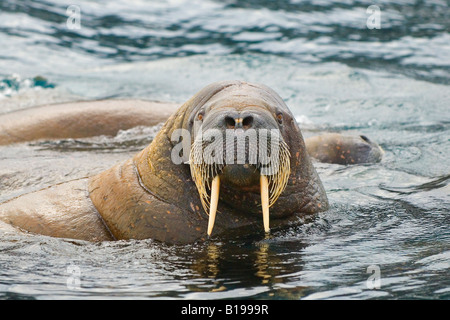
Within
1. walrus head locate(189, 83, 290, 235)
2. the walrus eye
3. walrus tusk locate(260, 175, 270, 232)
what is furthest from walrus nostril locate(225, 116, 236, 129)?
the walrus eye

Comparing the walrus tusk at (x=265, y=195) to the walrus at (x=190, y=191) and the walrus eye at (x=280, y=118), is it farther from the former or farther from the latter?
the walrus eye at (x=280, y=118)

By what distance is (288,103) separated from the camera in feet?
40.7

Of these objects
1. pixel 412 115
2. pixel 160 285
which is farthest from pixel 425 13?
pixel 160 285

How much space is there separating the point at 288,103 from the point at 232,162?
752cm

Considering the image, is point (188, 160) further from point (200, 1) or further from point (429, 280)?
point (200, 1)

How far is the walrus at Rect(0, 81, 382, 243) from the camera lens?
527 centimetres

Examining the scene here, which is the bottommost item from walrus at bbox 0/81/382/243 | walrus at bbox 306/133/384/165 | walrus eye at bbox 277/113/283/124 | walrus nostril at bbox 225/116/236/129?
walrus at bbox 306/133/384/165

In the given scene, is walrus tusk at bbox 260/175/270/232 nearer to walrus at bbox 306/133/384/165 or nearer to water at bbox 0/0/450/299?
water at bbox 0/0/450/299

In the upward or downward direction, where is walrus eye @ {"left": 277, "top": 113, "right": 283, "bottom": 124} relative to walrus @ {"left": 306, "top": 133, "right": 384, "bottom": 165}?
upward

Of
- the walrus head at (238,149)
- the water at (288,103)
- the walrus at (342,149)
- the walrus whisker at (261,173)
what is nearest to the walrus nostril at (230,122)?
the walrus head at (238,149)

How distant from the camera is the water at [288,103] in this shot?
16.5 feet

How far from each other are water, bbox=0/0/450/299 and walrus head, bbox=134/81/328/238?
0.73ft

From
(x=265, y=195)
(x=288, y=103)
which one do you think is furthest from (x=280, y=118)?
(x=288, y=103)
